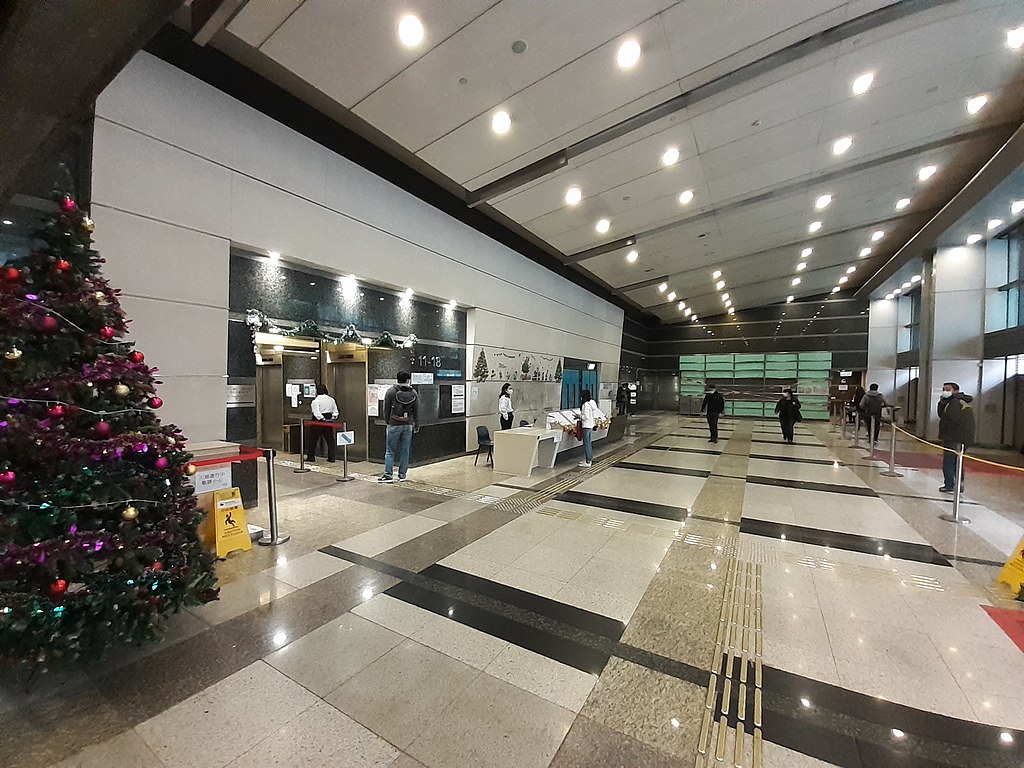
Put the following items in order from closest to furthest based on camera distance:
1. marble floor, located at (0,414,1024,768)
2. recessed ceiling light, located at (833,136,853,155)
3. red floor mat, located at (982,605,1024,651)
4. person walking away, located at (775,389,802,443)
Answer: marble floor, located at (0,414,1024,768)
red floor mat, located at (982,605,1024,651)
recessed ceiling light, located at (833,136,853,155)
person walking away, located at (775,389,802,443)

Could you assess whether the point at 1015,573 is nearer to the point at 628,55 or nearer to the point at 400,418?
the point at 628,55

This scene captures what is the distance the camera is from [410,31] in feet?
14.4

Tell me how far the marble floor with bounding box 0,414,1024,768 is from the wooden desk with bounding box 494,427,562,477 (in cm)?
243

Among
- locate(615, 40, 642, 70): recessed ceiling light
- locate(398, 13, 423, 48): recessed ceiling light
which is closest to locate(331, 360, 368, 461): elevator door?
locate(398, 13, 423, 48): recessed ceiling light

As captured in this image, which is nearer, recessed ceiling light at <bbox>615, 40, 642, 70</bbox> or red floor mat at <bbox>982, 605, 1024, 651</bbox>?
red floor mat at <bbox>982, 605, 1024, 651</bbox>

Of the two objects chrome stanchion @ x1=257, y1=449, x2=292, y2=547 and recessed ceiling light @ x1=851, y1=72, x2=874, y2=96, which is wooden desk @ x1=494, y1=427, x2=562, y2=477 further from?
recessed ceiling light @ x1=851, y1=72, x2=874, y2=96

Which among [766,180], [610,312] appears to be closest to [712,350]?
[610,312]

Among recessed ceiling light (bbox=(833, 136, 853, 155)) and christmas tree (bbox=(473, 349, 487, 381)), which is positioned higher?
recessed ceiling light (bbox=(833, 136, 853, 155))

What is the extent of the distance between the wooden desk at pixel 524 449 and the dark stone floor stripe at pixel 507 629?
4078 mm

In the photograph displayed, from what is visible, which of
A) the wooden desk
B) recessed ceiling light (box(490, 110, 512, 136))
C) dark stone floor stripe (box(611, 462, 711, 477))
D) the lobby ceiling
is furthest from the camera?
dark stone floor stripe (box(611, 462, 711, 477))

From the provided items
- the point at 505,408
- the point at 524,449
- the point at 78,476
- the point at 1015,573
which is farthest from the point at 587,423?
the point at 78,476

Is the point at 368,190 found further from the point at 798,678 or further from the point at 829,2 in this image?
the point at 798,678

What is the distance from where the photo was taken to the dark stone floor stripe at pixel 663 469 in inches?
299

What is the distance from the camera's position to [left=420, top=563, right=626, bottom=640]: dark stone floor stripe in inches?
106
